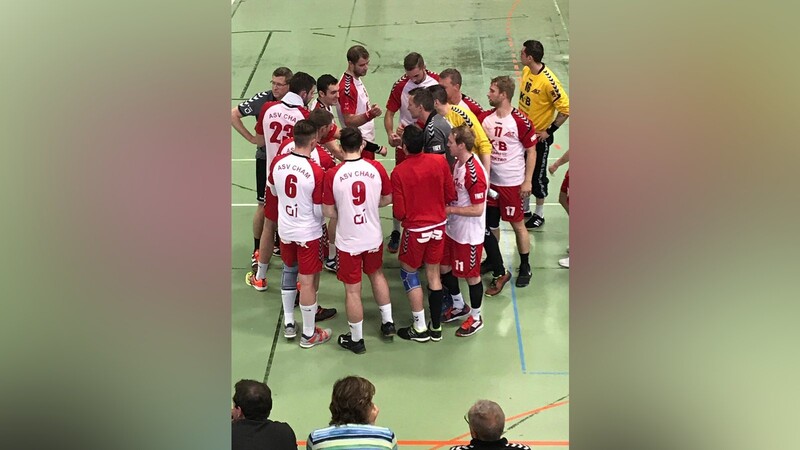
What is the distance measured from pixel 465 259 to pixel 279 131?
202 centimetres

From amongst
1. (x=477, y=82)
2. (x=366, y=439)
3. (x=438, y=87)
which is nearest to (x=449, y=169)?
(x=438, y=87)

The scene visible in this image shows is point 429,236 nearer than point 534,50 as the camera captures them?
Yes

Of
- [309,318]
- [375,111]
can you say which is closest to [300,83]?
[375,111]

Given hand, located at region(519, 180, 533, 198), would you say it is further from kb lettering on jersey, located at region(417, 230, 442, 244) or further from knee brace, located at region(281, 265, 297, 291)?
knee brace, located at region(281, 265, 297, 291)

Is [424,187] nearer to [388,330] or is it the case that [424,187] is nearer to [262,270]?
[388,330]

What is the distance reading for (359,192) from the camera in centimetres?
625

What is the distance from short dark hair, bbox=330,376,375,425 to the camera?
14.7ft

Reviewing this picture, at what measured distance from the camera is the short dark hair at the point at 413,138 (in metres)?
6.25

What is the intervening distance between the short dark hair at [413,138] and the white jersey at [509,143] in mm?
1249

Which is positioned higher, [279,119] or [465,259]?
[279,119]

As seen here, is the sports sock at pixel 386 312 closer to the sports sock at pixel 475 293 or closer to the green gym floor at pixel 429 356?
the green gym floor at pixel 429 356
